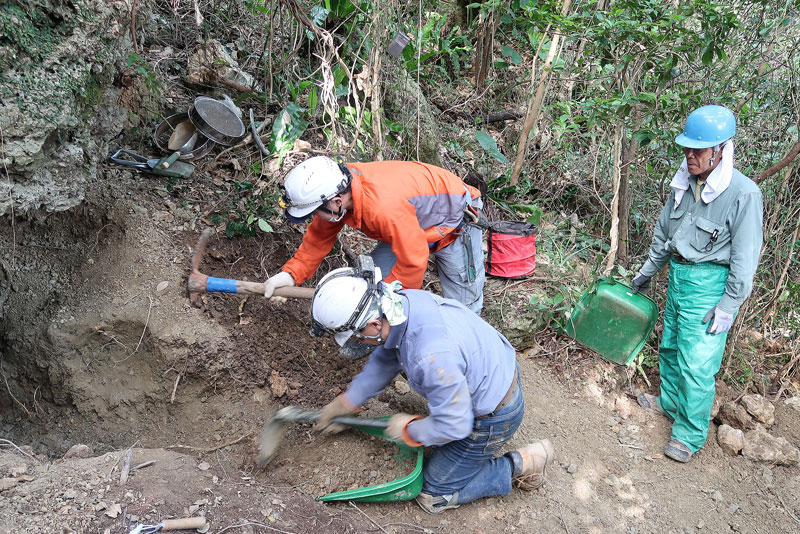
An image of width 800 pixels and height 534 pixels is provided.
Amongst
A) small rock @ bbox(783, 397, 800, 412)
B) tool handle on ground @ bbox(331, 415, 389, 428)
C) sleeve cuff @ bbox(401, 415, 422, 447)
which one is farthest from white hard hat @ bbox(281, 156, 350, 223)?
small rock @ bbox(783, 397, 800, 412)

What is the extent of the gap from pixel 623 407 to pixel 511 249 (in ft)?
4.71

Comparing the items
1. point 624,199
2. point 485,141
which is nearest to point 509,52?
point 485,141

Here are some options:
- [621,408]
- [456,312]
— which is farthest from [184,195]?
[621,408]

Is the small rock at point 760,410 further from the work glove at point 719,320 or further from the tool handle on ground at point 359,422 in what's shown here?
the tool handle on ground at point 359,422

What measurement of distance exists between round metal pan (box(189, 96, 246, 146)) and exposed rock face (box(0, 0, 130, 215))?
0.75 meters

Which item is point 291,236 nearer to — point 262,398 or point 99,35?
point 262,398

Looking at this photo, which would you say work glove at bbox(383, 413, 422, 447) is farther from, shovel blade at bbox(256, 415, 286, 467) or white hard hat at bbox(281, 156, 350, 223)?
white hard hat at bbox(281, 156, 350, 223)

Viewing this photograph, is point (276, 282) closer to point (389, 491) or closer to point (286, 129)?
point (389, 491)

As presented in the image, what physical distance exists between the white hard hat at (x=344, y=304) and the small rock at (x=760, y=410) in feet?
9.66

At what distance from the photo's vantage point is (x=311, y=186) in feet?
8.45

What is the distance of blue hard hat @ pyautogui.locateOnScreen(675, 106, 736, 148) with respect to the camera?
290 centimetres

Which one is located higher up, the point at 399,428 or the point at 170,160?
the point at 170,160

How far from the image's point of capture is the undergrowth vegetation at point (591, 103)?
3.83 meters

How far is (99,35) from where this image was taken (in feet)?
9.02
